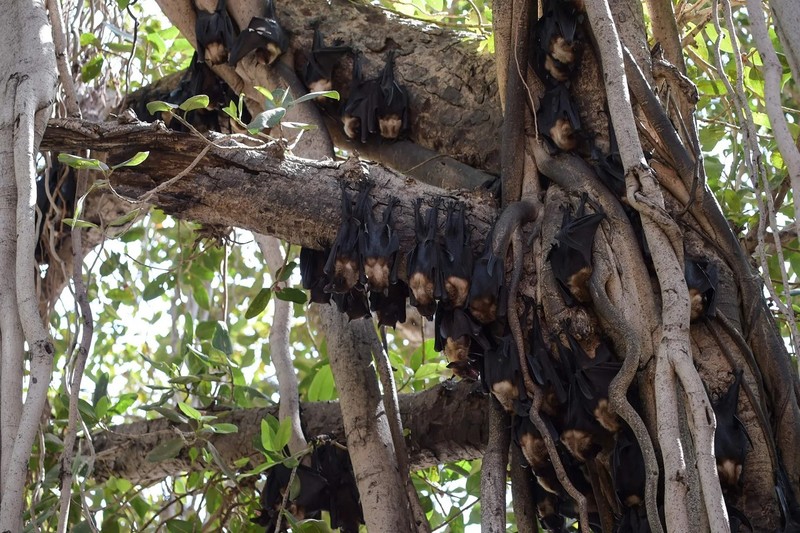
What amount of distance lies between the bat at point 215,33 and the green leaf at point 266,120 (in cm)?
51

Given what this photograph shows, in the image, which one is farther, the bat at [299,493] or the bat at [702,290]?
the bat at [299,493]

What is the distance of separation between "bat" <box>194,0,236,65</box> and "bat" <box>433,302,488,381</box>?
0.84 m

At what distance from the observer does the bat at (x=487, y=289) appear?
1.53 meters

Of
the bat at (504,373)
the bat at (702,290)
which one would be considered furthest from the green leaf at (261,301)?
the bat at (702,290)

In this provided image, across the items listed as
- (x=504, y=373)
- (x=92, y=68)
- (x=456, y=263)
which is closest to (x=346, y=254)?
(x=456, y=263)

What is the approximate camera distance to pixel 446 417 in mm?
1992

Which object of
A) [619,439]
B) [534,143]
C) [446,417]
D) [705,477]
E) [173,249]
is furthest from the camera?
[173,249]

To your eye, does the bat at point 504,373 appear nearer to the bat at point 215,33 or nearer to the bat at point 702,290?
the bat at point 702,290

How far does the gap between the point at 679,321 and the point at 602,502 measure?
32cm

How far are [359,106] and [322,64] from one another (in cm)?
14

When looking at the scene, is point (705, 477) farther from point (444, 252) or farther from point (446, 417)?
point (446, 417)

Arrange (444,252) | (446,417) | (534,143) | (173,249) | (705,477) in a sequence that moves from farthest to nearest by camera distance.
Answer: (173,249) < (446,417) < (534,143) < (444,252) < (705,477)

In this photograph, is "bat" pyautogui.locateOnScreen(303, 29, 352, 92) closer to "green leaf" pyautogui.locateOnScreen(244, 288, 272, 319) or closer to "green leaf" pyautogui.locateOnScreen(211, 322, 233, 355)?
"green leaf" pyautogui.locateOnScreen(244, 288, 272, 319)

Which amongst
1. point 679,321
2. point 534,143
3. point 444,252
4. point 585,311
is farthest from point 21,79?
point 679,321
